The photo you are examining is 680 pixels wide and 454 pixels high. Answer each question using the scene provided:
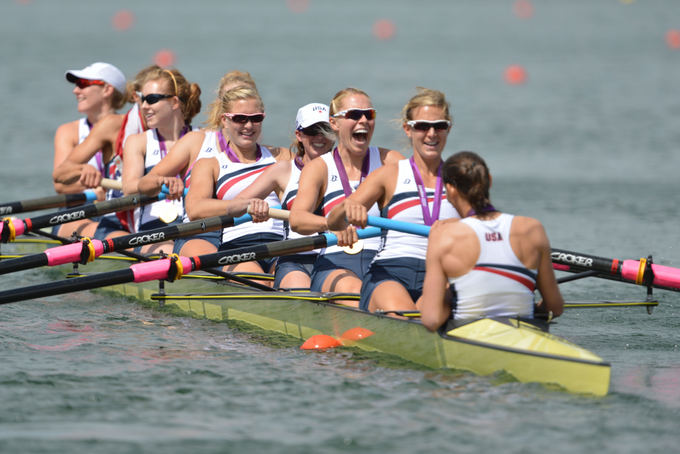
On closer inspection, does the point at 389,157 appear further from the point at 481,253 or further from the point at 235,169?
the point at 481,253

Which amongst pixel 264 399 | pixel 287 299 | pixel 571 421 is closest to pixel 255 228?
pixel 287 299

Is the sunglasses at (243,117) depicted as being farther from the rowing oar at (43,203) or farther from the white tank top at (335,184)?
the rowing oar at (43,203)

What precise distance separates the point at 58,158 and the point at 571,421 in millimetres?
6762

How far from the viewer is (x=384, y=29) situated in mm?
44719

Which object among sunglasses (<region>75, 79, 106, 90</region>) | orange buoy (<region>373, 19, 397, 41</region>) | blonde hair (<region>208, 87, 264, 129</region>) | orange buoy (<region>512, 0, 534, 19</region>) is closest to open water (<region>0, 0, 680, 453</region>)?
blonde hair (<region>208, 87, 264, 129</region>)

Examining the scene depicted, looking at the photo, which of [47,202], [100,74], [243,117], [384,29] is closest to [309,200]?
[243,117]

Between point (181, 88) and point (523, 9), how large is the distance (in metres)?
48.9

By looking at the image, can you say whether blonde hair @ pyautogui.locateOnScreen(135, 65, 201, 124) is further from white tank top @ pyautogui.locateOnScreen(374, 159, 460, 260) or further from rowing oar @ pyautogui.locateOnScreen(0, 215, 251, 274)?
white tank top @ pyautogui.locateOnScreen(374, 159, 460, 260)

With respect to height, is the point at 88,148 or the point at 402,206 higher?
the point at 88,148

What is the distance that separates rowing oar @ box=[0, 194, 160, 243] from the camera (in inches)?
352

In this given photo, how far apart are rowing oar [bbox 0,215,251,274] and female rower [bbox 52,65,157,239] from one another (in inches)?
59.5

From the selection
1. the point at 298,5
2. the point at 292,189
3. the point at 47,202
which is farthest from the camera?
the point at 298,5

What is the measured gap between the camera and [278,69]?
29375mm

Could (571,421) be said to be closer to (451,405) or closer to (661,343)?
(451,405)
